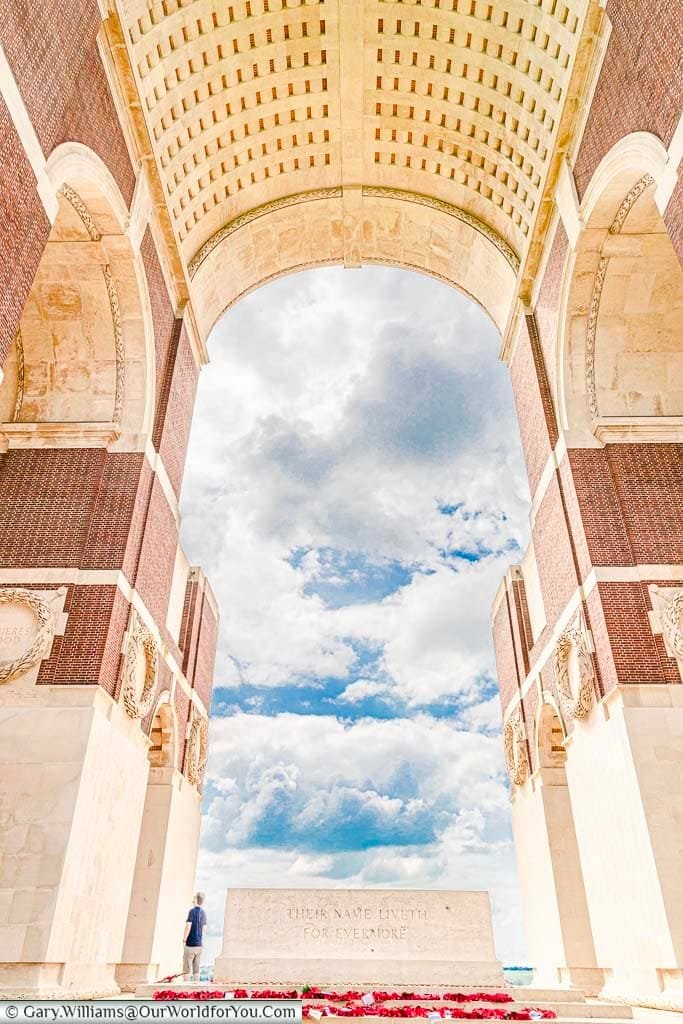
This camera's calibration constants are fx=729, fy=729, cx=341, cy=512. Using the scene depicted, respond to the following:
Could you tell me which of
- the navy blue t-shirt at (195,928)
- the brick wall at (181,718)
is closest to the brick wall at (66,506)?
the brick wall at (181,718)

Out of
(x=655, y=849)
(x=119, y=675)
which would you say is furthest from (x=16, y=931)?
(x=655, y=849)

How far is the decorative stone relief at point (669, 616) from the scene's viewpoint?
45.5 feet

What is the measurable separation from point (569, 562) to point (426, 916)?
7.85 m

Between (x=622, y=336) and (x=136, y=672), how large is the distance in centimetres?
Answer: 1362

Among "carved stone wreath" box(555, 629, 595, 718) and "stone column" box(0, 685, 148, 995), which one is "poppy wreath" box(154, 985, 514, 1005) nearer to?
"stone column" box(0, 685, 148, 995)

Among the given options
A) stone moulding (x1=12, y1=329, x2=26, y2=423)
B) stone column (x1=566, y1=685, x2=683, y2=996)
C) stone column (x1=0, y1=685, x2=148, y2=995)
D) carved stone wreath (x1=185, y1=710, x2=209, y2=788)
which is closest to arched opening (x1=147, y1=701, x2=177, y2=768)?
carved stone wreath (x1=185, y1=710, x2=209, y2=788)

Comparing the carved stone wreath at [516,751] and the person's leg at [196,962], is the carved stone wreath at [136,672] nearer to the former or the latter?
the person's leg at [196,962]

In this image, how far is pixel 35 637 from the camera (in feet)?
46.7

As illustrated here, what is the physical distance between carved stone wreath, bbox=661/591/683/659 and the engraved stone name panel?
604 cm

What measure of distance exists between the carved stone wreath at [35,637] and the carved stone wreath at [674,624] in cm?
1196

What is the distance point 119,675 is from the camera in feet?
48.2

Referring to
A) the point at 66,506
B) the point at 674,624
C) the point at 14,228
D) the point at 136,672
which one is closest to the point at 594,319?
the point at 674,624

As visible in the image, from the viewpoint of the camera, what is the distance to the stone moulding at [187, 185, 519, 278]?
72.0ft

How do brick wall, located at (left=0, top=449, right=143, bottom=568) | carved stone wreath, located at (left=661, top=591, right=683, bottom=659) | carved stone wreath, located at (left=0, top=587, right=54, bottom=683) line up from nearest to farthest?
carved stone wreath, located at (left=0, top=587, right=54, bottom=683), carved stone wreath, located at (left=661, top=591, right=683, bottom=659), brick wall, located at (left=0, top=449, right=143, bottom=568)
